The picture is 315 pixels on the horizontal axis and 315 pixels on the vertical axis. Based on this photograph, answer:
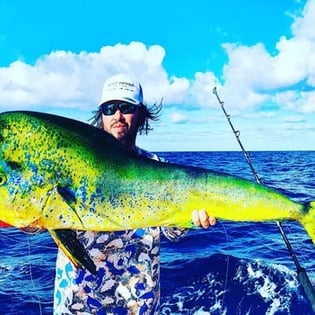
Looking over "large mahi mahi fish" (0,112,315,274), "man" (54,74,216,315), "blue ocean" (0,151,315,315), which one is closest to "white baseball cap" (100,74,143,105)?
"man" (54,74,216,315)

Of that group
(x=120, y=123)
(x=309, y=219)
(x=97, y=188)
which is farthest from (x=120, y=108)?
(x=309, y=219)

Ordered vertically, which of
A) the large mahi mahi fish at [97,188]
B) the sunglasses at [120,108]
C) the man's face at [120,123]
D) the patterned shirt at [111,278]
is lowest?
the patterned shirt at [111,278]

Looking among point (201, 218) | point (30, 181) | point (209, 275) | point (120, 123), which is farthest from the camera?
point (209, 275)

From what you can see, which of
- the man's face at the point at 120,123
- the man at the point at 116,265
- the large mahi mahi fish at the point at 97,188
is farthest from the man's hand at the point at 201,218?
the man's face at the point at 120,123

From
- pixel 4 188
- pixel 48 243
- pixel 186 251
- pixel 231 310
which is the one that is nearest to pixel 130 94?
pixel 4 188

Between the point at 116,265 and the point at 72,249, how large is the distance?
3.70ft

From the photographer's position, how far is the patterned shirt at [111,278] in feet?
10.4

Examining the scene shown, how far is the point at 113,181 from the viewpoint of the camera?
226 cm

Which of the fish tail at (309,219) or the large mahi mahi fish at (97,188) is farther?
the fish tail at (309,219)

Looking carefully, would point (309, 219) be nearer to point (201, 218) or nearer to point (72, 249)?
point (201, 218)

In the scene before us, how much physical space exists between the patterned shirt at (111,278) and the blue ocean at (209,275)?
2.74m

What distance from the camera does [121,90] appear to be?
10.4ft

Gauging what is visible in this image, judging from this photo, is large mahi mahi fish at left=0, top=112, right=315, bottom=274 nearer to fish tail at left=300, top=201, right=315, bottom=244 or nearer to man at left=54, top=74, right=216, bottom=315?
fish tail at left=300, top=201, right=315, bottom=244

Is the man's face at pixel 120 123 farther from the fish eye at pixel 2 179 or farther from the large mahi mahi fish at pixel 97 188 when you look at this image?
the fish eye at pixel 2 179
